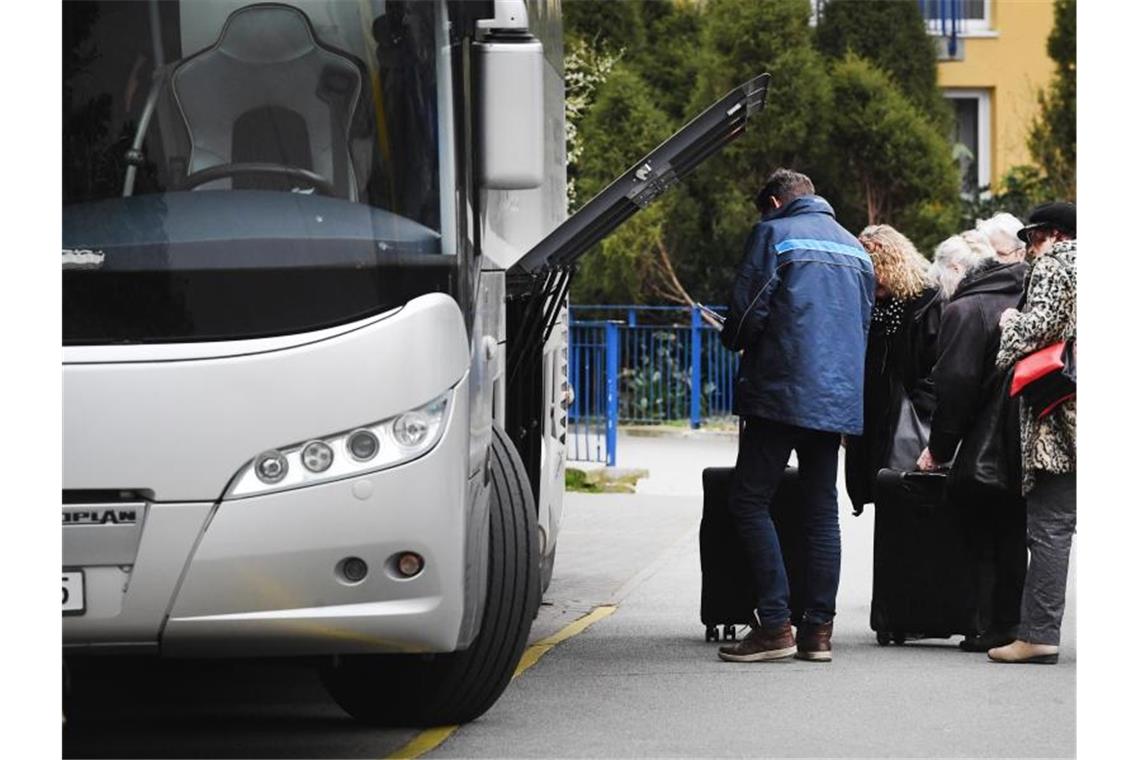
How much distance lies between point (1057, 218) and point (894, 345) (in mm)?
1119

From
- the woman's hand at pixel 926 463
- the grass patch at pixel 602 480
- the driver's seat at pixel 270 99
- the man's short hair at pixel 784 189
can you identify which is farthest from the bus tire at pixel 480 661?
the grass patch at pixel 602 480

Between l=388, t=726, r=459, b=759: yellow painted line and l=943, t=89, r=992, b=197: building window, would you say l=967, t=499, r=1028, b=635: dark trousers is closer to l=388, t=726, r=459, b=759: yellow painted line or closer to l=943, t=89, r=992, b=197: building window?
l=388, t=726, r=459, b=759: yellow painted line

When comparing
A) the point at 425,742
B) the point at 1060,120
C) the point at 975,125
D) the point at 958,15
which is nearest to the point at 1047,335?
the point at 425,742

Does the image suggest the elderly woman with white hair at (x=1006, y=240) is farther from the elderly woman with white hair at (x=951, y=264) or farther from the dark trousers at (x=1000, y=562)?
the dark trousers at (x=1000, y=562)

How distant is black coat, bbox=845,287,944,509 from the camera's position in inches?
383

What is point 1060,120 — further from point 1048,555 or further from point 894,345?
point 1048,555

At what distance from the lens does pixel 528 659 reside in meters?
9.19

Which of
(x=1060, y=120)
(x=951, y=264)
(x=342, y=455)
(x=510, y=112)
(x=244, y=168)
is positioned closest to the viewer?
(x=342, y=455)

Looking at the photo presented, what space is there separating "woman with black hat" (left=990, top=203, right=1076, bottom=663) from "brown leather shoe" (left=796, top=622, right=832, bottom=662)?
694mm

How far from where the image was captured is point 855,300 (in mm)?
9000

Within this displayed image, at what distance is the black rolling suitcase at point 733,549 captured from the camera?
941cm

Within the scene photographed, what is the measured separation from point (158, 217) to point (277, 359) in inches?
21.2

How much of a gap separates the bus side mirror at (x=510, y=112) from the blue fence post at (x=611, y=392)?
1297 centimetres

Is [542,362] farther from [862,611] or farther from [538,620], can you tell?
[862,611]
